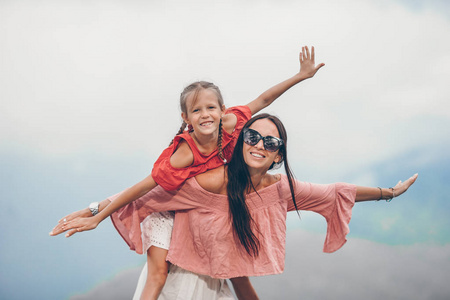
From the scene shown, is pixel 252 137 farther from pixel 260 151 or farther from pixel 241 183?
pixel 241 183

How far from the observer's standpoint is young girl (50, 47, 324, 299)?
119 inches

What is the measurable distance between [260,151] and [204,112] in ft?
1.33

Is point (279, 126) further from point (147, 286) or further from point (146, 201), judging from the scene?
point (147, 286)

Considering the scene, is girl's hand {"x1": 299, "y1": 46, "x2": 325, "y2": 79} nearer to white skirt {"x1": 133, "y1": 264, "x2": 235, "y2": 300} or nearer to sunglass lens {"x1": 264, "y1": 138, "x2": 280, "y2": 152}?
A: sunglass lens {"x1": 264, "y1": 138, "x2": 280, "y2": 152}

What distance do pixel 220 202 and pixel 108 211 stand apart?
68cm

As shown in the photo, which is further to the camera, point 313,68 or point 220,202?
point 313,68

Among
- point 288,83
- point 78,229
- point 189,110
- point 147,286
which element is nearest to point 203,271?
point 147,286

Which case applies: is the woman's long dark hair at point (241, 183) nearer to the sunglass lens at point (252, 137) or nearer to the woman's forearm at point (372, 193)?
the sunglass lens at point (252, 137)

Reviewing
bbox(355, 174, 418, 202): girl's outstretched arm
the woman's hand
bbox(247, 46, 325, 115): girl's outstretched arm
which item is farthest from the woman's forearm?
the woman's hand

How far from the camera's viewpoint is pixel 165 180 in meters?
2.98

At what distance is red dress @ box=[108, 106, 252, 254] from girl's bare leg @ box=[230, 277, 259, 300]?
590mm

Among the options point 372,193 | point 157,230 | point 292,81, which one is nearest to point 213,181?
point 157,230

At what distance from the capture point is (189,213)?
3.20m

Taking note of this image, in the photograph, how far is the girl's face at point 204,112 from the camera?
3.05m
